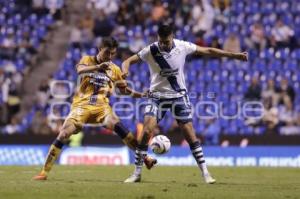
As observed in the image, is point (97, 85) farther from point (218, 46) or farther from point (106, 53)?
point (218, 46)

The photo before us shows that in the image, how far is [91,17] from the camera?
92.0 feet

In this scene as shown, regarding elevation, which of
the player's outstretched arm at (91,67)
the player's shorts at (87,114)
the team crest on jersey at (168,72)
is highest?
the player's outstretched arm at (91,67)

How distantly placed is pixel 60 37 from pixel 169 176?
15029 millimetres

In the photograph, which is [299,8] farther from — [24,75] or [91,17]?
[24,75]

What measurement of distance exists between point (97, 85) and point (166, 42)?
6.10ft

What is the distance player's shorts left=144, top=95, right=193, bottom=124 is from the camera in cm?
1206

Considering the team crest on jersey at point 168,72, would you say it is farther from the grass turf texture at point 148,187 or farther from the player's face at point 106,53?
the grass turf texture at point 148,187

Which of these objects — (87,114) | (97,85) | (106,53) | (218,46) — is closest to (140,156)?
(87,114)

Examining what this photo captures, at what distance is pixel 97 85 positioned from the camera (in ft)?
42.9

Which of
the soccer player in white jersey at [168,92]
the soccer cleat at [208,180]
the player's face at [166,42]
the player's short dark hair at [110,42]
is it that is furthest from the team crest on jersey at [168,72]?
the soccer cleat at [208,180]

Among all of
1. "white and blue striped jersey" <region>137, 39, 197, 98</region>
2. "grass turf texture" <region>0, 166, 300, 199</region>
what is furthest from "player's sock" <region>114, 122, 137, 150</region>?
"white and blue striped jersey" <region>137, 39, 197, 98</region>

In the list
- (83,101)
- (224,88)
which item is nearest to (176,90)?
(83,101)

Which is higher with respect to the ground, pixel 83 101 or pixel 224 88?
pixel 83 101

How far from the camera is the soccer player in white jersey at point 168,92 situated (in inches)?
472
